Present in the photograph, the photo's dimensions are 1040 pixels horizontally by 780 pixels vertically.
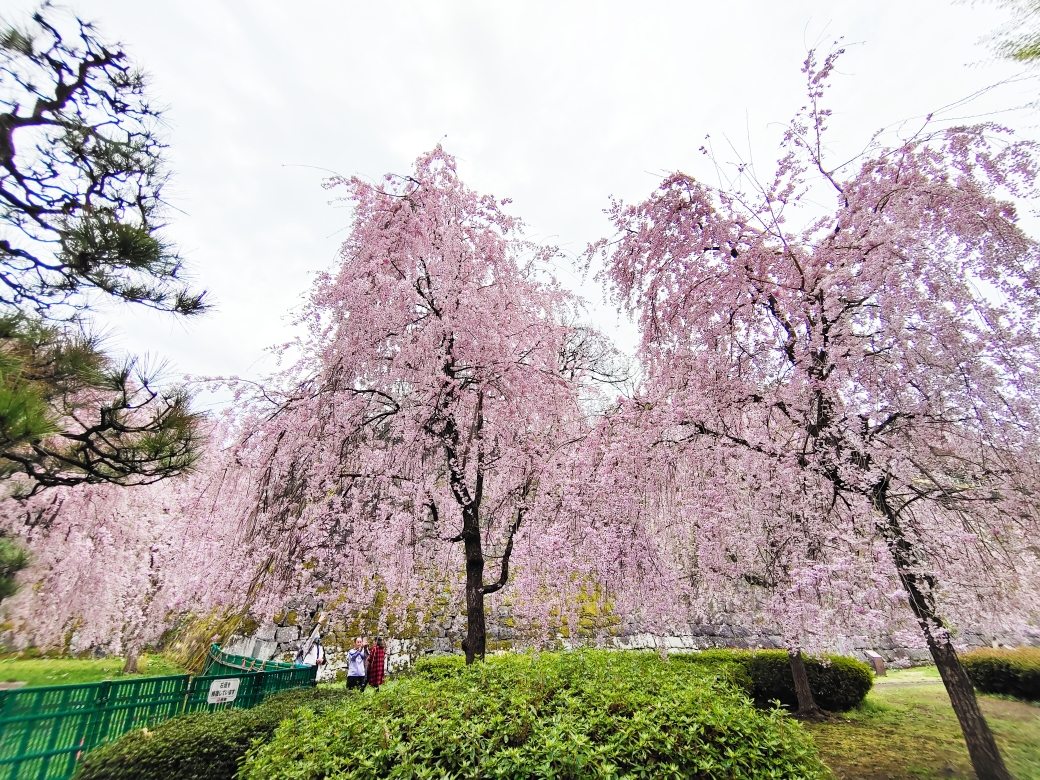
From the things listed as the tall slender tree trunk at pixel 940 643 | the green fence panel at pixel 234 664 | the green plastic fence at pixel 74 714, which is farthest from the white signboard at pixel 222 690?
the tall slender tree trunk at pixel 940 643

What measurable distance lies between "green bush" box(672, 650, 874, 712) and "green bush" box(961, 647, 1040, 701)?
2204mm

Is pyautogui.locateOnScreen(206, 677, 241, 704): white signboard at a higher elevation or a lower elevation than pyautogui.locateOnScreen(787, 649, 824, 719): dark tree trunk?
higher

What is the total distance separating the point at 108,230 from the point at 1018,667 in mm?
14202

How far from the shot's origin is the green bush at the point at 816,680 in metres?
7.49

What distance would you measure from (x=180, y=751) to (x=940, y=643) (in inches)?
259

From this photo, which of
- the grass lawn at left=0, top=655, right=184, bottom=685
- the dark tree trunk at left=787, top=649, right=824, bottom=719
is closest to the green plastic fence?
the grass lawn at left=0, top=655, right=184, bottom=685

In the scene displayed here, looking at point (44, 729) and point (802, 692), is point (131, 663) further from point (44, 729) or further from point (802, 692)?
point (802, 692)

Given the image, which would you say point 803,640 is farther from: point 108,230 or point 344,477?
point 108,230

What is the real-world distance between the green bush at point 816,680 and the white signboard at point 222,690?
22.0ft

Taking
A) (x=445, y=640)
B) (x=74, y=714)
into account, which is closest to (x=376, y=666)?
(x=445, y=640)

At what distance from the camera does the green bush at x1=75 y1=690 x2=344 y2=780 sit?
337 cm

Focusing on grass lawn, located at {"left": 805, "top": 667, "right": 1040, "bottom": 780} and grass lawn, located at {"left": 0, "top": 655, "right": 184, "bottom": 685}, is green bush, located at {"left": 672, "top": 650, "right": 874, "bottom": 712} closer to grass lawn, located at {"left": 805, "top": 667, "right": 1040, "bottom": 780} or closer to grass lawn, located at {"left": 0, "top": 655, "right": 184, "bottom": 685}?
grass lawn, located at {"left": 805, "top": 667, "right": 1040, "bottom": 780}

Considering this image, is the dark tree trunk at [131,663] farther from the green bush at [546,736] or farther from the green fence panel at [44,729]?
the green bush at [546,736]

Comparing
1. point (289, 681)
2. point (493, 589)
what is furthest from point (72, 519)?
point (493, 589)
